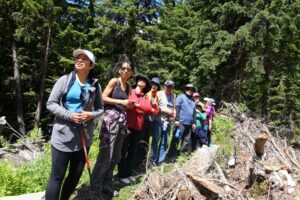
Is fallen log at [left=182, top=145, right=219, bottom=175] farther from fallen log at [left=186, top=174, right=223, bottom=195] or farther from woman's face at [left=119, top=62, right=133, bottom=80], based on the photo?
woman's face at [left=119, top=62, right=133, bottom=80]

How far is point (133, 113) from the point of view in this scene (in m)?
5.53

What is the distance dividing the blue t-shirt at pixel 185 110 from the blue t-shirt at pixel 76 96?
12.3 ft

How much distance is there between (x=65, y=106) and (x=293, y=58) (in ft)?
71.4

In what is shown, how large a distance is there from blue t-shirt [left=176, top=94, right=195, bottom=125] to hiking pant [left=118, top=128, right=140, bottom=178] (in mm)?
1968

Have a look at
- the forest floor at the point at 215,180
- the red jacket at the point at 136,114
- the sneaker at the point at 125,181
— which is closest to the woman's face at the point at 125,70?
the red jacket at the point at 136,114

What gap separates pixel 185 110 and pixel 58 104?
4046 millimetres

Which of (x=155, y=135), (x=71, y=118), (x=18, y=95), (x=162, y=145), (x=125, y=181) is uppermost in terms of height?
(x=71, y=118)

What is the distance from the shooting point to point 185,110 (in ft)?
24.6

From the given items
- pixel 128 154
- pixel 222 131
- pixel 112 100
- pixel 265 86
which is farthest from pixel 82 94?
pixel 265 86

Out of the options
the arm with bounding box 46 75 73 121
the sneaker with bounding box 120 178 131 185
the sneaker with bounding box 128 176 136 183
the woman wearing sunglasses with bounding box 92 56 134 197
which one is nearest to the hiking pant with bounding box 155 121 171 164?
the sneaker with bounding box 128 176 136 183

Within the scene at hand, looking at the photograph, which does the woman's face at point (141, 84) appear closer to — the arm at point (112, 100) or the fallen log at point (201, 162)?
the arm at point (112, 100)

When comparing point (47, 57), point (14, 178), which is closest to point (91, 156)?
point (14, 178)

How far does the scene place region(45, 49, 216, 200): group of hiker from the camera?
12.7 feet

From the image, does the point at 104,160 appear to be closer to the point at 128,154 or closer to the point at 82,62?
the point at 128,154
